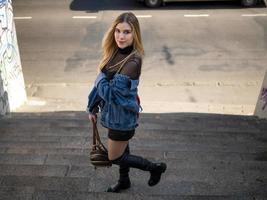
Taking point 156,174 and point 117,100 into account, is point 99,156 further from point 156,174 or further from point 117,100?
point 117,100

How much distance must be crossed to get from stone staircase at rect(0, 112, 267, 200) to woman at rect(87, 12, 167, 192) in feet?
1.82

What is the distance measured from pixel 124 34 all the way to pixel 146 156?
180 cm

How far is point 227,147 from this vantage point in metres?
5.07

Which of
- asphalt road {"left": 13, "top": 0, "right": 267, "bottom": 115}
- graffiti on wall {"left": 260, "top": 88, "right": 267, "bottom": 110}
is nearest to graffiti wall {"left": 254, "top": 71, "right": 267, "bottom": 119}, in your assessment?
graffiti on wall {"left": 260, "top": 88, "right": 267, "bottom": 110}

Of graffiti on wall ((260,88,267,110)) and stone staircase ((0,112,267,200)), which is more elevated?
stone staircase ((0,112,267,200))

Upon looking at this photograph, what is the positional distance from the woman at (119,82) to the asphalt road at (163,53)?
16.9 ft

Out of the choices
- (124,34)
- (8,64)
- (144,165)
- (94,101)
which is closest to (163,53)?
(8,64)

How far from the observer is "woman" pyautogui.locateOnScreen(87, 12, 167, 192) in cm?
311

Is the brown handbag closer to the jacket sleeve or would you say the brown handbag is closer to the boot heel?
the jacket sleeve

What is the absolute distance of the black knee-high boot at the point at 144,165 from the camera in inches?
139

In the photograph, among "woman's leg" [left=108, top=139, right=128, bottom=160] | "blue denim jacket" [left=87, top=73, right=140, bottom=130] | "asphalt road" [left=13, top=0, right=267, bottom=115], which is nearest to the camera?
"blue denim jacket" [left=87, top=73, right=140, bottom=130]

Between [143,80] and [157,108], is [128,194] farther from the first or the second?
[143,80]

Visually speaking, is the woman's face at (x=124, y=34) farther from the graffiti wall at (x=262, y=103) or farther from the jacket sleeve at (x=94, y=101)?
the graffiti wall at (x=262, y=103)

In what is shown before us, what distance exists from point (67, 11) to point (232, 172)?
11835 mm
